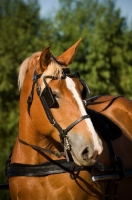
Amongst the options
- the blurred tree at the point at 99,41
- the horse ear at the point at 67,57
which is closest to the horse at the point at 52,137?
the horse ear at the point at 67,57

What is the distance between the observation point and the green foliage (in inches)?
851

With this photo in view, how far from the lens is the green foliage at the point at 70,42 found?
2162 centimetres

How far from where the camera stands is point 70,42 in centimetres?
2458

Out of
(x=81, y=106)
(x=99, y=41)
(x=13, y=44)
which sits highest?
(x=81, y=106)

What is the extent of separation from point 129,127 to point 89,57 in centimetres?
1956

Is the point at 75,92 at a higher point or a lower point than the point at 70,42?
higher

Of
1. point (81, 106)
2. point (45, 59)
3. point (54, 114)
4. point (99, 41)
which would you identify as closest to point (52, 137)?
point (54, 114)

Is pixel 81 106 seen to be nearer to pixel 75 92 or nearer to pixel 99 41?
pixel 75 92

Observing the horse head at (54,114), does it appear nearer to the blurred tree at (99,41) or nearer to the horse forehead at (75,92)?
the horse forehead at (75,92)

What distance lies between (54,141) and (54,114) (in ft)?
1.24

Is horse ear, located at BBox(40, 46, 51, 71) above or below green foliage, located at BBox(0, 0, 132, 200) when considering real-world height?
above

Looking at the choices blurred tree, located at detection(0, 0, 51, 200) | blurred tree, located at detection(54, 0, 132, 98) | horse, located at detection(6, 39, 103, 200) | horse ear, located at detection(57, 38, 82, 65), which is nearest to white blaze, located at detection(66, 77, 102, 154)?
horse, located at detection(6, 39, 103, 200)

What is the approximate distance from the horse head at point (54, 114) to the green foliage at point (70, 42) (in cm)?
1340

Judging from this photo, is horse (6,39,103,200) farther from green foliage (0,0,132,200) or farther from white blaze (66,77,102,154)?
green foliage (0,0,132,200)
